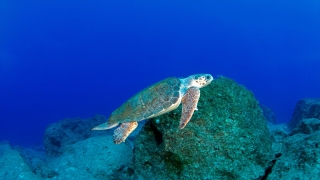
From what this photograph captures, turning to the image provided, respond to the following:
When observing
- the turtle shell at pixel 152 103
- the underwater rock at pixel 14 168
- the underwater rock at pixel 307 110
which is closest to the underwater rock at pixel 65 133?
the underwater rock at pixel 14 168

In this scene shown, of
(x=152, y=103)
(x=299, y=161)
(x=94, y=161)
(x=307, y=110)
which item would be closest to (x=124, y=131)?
(x=152, y=103)

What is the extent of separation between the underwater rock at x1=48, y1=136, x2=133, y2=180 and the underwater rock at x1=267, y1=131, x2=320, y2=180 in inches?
157

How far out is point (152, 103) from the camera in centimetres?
489

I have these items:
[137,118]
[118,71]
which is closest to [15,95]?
Result: [118,71]

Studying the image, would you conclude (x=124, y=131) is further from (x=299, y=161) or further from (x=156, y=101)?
(x=299, y=161)

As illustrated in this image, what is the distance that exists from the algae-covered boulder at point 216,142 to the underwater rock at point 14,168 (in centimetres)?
352

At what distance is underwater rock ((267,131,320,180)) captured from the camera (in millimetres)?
3729

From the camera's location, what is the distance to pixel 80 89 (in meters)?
166

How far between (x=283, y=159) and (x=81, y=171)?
17.3 feet

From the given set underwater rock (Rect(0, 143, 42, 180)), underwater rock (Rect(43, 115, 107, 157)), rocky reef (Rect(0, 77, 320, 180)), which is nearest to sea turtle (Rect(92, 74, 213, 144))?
rocky reef (Rect(0, 77, 320, 180))

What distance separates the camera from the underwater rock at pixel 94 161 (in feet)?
21.9

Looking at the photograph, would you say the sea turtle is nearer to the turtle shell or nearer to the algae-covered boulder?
the turtle shell

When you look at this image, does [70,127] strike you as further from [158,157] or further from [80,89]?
[80,89]

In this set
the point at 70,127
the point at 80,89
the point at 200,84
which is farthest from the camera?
the point at 80,89
